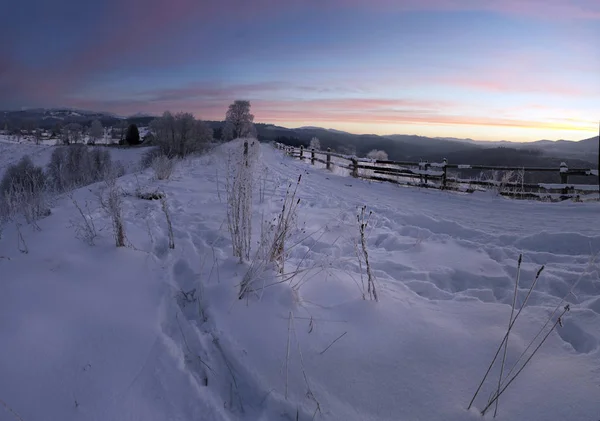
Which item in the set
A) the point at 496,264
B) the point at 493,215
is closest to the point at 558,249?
Answer: the point at 496,264

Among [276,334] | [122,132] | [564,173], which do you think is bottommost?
[276,334]

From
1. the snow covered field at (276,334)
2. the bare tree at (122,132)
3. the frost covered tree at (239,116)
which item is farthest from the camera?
the bare tree at (122,132)

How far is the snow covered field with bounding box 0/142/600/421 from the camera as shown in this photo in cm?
195

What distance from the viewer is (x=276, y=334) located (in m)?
2.51

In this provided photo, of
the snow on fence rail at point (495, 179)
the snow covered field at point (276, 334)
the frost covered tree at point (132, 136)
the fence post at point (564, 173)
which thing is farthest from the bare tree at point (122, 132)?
the snow covered field at point (276, 334)

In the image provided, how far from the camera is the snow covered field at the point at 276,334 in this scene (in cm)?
195

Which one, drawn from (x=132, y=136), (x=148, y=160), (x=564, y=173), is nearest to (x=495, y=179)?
(x=564, y=173)

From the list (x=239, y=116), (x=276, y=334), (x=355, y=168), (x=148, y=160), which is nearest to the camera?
(x=276, y=334)

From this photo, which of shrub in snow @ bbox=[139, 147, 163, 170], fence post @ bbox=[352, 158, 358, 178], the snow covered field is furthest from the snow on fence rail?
shrub in snow @ bbox=[139, 147, 163, 170]

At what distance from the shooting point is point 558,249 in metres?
4.85

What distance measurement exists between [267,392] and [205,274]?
158 centimetres

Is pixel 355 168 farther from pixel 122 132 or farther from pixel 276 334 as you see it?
pixel 122 132

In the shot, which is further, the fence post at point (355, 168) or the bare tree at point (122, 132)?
the bare tree at point (122, 132)

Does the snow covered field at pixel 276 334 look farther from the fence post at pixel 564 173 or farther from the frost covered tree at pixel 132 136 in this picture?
the frost covered tree at pixel 132 136
